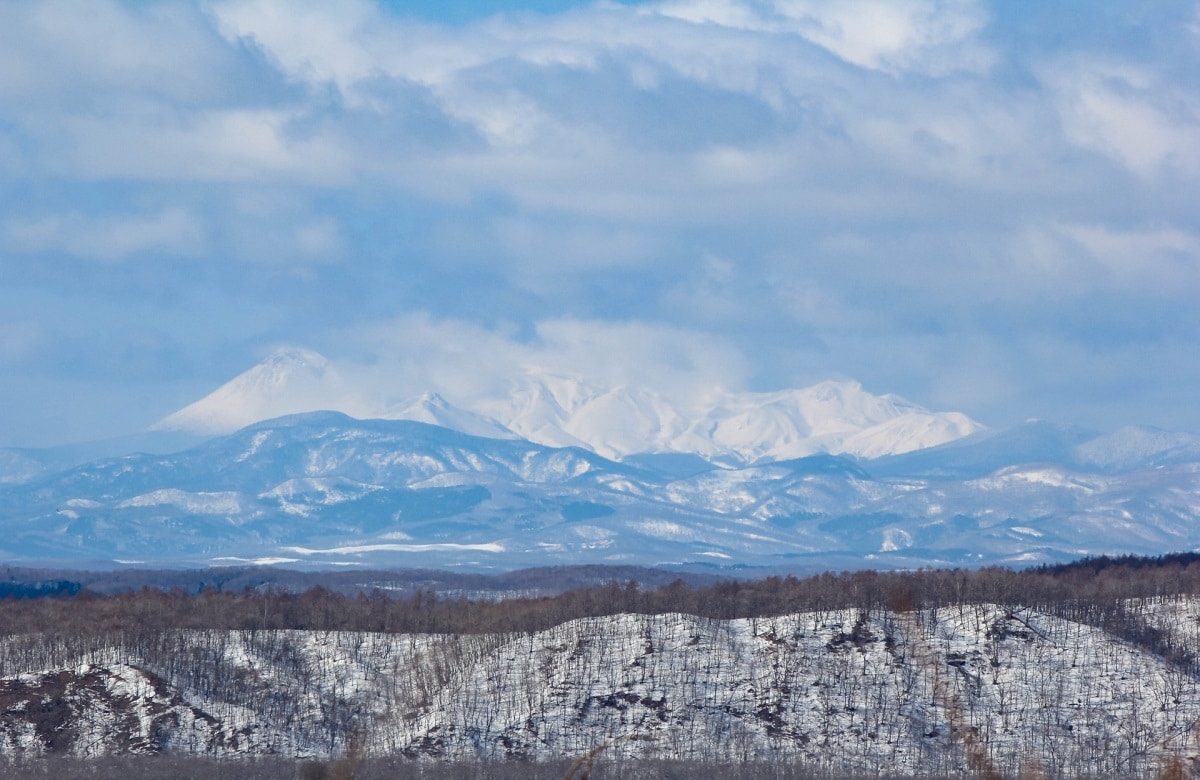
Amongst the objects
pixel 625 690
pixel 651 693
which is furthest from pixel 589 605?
pixel 651 693

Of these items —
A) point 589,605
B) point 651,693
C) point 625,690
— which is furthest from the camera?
point 589,605

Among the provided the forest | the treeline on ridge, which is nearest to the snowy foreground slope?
the forest

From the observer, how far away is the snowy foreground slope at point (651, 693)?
102 metres

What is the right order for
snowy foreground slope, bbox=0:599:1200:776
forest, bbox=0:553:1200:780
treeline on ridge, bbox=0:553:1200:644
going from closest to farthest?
forest, bbox=0:553:1200:780 → snowy foreground slope, bbox=0:599:1200:776 → treeline on ridge, bbox=0:553:1200:644

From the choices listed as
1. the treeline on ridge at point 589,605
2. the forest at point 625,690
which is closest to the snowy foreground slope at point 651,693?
the forest at point 625,690

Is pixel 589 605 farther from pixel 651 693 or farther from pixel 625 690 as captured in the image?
pixel 651 693

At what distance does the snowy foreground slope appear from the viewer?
334ft

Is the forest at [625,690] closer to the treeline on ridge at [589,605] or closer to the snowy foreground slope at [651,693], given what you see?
the snowy foreground slope at [651,693]

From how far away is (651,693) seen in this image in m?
109

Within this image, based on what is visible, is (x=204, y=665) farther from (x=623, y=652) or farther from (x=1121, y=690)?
(x=1121, y=690)

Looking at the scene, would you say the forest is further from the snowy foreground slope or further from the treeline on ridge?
the treeline on ridge

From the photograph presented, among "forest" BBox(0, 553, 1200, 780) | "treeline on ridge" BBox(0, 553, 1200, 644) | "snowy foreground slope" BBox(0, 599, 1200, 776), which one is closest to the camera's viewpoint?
"forest" BBox(0, 553, 1200, 780)

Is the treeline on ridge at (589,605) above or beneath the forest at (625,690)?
above

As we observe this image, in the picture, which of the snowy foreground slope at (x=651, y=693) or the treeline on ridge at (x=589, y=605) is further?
the treeline on ridge at (x=589, y=605)
